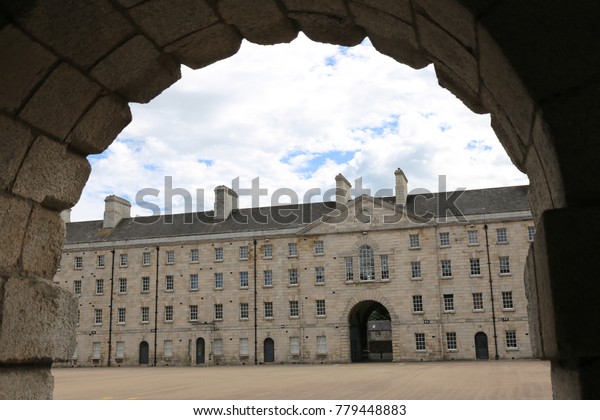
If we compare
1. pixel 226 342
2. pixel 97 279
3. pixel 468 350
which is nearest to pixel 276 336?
pixel 226 342

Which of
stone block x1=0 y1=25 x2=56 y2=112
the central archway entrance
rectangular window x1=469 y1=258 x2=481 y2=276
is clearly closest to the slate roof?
rectangular window x1=469 y1=258 x2=481 y2=276

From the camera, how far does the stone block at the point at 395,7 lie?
10.4 ft

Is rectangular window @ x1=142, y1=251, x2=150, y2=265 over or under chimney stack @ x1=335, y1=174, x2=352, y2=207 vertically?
under

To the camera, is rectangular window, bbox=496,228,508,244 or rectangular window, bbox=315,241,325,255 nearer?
rectangular window, bbox=496,228,508,244

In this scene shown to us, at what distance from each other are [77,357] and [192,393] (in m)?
38.4

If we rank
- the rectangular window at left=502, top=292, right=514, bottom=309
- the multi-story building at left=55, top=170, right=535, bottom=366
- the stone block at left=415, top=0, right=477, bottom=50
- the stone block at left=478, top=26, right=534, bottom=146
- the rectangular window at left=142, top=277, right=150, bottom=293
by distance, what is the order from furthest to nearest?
the rectangular window at left=142, top=277, right=150, bottom=293 < the multi-story building at left=55, top=170, right=535, bottom=366 < the rectangular window at left=502, top=292, right=514, bottom=309 < the stone block at left=415, top=0, right=477, bottom=50 < the stone block at left=478, top=26, right=534, bottom=146

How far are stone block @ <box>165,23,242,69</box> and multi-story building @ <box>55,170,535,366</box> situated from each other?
42.5 m

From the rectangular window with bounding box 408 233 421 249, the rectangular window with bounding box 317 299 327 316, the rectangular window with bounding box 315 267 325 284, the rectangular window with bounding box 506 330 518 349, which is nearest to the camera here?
the rectangular window with bounding box 506 330 518 349

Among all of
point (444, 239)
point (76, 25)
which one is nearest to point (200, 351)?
point (444, 239)

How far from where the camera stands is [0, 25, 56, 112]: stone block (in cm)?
338

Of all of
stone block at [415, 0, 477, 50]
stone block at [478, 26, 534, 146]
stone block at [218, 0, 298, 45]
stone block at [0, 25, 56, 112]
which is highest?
stone block at [218, 0, 298, 45]

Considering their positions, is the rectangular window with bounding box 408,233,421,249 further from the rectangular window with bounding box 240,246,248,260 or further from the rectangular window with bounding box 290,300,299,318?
the rectangular window with bounding box 240,246,248,260

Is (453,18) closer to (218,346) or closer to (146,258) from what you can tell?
(218,346)

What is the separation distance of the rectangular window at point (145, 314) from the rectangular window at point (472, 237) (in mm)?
28792
